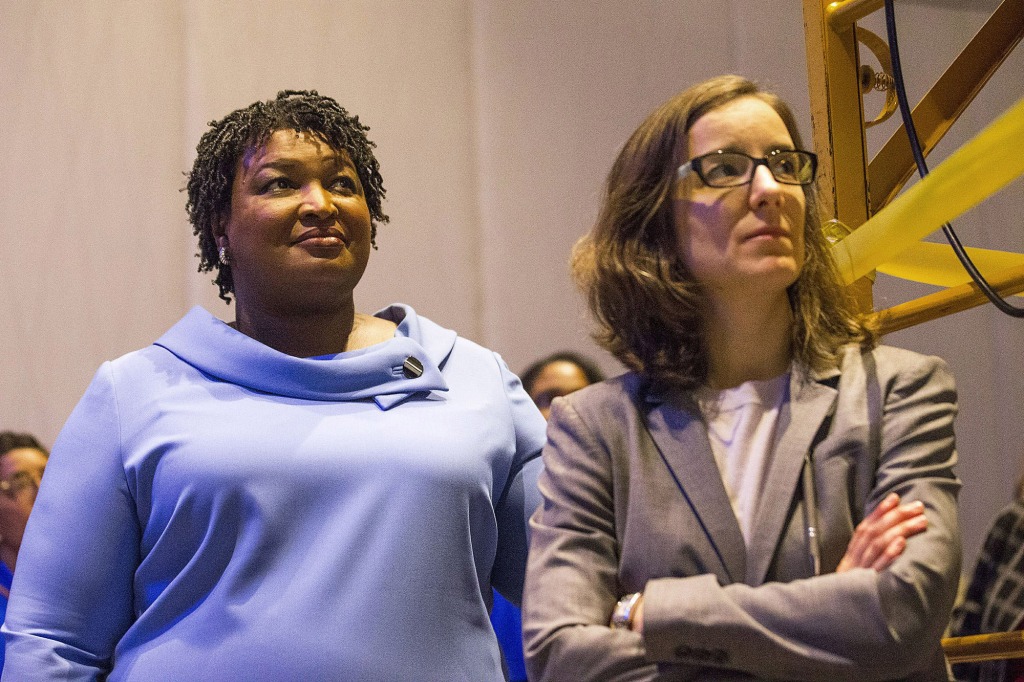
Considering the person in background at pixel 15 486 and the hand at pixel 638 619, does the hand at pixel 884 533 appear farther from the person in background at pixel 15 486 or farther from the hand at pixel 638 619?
the person in background at pixel 15 486

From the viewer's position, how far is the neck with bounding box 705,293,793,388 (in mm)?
1838

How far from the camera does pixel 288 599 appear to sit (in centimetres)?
217

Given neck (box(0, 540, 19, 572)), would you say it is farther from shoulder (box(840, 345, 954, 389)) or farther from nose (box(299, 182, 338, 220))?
shoulder (box(840, 345, 954, 389))

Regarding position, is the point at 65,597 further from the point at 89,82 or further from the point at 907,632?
the point at 89,82

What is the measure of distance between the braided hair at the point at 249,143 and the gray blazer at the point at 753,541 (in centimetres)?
94

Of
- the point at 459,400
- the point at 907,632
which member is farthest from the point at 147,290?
the point at 907,632

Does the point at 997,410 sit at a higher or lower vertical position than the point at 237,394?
lower

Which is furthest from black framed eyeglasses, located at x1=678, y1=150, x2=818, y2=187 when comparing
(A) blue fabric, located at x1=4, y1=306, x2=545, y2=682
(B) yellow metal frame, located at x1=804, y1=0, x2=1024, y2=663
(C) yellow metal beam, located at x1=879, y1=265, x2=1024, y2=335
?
(A) blue fabric, located at x1=4, y1=306, x2=545, y2=682

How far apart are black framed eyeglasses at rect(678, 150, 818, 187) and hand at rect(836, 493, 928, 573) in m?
0.50

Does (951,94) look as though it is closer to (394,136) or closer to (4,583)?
(394,136)

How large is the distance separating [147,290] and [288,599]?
2452mm

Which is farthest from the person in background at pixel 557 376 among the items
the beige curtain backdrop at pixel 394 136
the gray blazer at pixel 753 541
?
the gray blazer at pixel 753 541

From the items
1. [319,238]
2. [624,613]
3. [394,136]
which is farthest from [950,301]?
[394,136]

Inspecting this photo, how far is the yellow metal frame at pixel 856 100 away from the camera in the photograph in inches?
93.9
